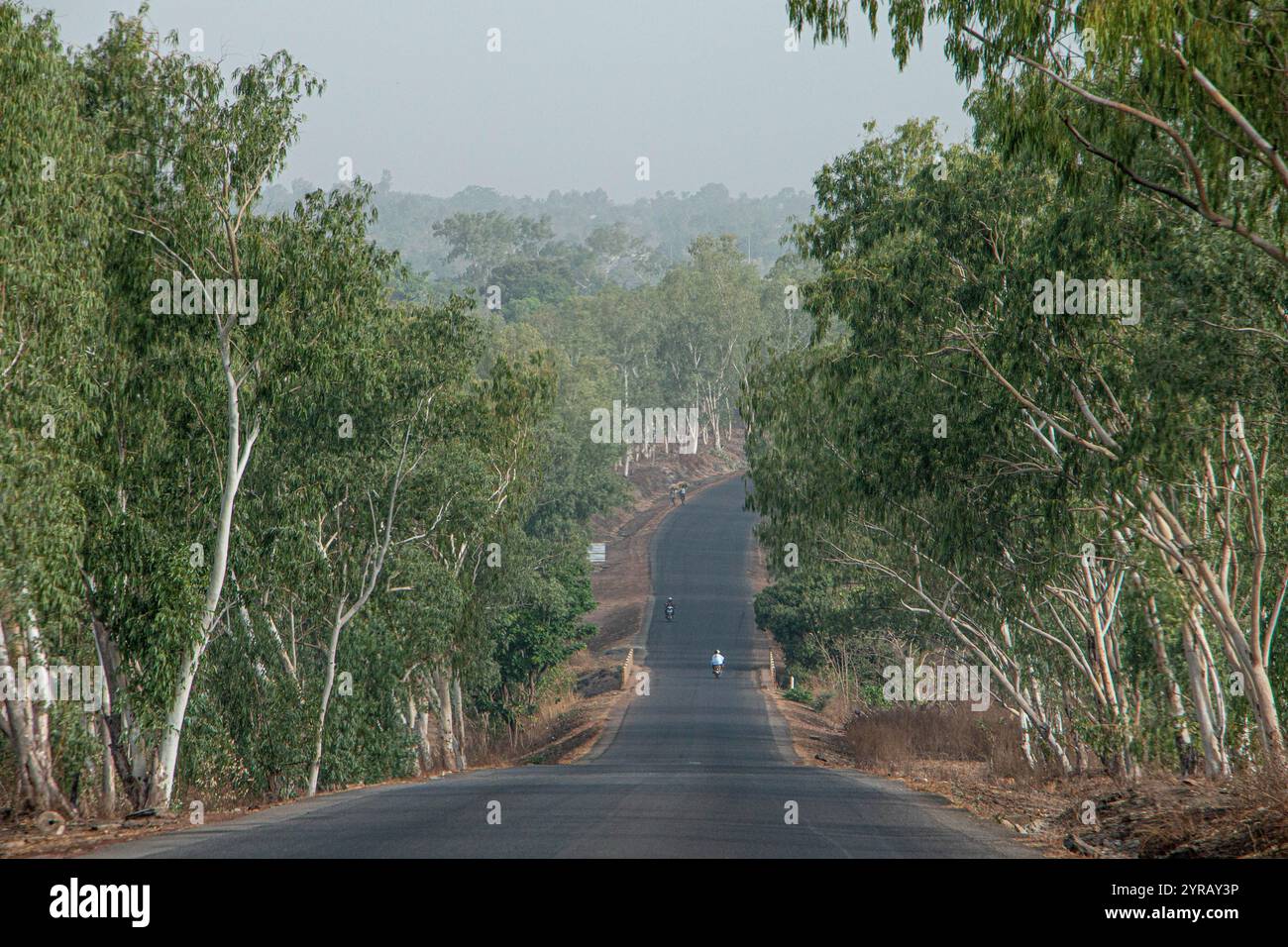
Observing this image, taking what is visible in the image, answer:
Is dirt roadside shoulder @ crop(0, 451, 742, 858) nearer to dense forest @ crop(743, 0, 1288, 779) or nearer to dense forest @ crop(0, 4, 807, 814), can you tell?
dense forest @ crop(0, 4, 807, 814)

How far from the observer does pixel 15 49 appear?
17.0 metres

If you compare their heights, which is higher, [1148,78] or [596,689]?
[1148,78]

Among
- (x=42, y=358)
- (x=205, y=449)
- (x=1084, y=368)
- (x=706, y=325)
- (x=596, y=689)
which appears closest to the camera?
(x=42, y=358)

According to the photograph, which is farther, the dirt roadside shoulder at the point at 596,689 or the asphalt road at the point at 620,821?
the dirt roadside shoulder at the point at 596,689

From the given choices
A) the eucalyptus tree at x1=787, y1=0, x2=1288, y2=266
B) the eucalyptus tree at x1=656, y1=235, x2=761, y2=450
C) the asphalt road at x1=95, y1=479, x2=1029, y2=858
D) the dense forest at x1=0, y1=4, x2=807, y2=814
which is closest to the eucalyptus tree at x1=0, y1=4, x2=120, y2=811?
the dense forest at x1=0, y1=4, x2=807, y2=814

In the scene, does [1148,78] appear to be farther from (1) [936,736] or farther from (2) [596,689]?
(2) [596,689]

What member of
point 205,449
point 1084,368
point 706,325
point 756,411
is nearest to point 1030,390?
point 1084,368

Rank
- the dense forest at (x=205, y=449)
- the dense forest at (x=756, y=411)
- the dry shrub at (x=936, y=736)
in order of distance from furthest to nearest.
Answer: the dry shrub at (x=936, y=736), the dense forest at (x=205, y=449), the dense forest at (x=756, y=411)

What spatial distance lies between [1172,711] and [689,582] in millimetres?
59531

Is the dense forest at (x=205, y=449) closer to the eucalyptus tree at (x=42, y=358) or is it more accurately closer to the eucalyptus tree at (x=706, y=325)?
the eucalyptus tree at (x=42, y=358)

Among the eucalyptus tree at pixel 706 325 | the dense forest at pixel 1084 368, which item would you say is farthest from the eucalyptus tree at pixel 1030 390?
the eucalyptus tree at pixel 706 325

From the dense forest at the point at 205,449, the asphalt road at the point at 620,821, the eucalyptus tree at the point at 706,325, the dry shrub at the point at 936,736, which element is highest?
the eucalyptus tree at the point at 706,325

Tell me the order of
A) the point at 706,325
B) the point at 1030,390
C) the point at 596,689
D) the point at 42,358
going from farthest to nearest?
the point at 706,325 → the point at 596,689 → the point at 1030,390 → the point at 42,358
